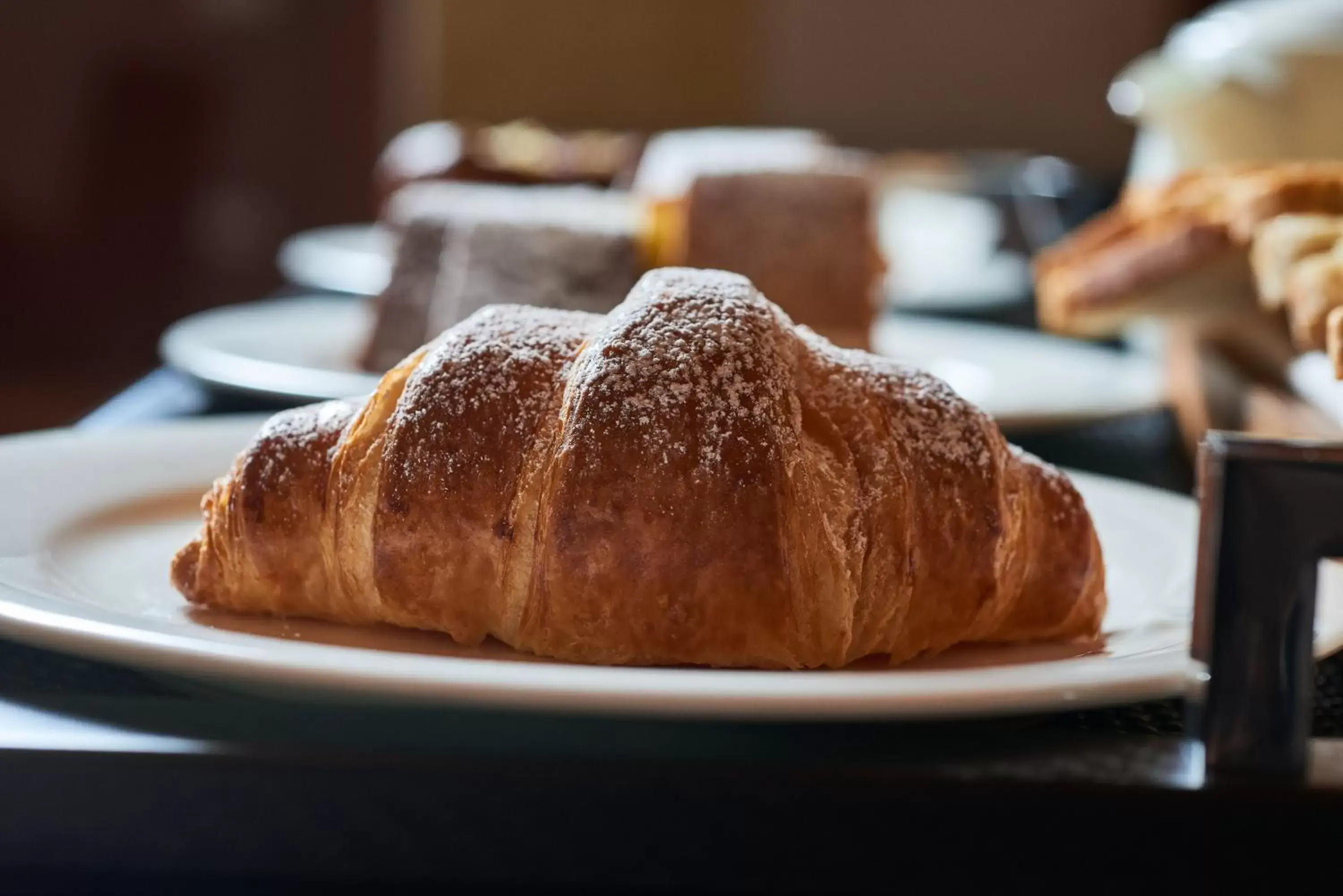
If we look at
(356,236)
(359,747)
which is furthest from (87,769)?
(356,236)

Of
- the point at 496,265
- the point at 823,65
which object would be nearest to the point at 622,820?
the point at 496,265

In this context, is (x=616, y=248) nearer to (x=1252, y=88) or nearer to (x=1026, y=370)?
(x=1026, y=370)

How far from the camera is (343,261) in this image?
2.09m

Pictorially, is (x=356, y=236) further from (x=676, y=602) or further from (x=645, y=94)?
(x=645, y=94)

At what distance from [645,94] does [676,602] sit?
16.8 ft

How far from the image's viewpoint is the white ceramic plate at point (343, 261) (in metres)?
1.82

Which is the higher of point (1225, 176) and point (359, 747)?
point (1225, 176)

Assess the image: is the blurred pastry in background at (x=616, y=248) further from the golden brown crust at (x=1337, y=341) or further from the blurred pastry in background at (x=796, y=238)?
the golden brown crust at (x=1337, y=341)

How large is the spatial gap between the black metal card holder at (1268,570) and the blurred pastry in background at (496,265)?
99 cm

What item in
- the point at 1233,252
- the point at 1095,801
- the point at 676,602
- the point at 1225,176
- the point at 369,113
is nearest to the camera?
the point at 1095,801

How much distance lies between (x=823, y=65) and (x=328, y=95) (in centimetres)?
180

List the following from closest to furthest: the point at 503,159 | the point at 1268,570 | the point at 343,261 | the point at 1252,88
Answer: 1. the point at 1268,570
2. the point at 1252,88
3. the point at 343,261
4. the point at 503,159

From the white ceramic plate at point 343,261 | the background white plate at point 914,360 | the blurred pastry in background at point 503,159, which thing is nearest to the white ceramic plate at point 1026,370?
the background white plate at point 914,360

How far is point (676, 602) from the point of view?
0.57 m
